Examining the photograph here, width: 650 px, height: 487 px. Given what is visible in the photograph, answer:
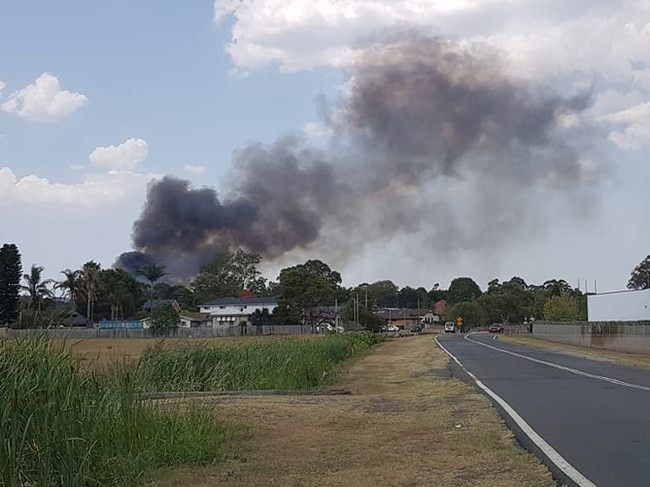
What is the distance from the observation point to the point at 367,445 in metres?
12.4

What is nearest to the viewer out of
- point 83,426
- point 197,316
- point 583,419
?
point 83,426

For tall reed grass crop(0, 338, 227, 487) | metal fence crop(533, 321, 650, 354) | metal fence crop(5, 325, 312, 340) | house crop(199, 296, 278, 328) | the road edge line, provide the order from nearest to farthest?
tall reed grass crop(0, 338, 227, 487) < the road edge line < metal fence crop(533, 321, 650, 354) < metal fence crop(5, 325, 312, 340) < house crop(199, 296, 278, 328)

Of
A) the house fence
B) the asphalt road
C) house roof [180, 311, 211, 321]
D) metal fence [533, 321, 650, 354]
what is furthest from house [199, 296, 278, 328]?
the asphalt road

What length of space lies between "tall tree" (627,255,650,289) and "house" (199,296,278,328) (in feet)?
185

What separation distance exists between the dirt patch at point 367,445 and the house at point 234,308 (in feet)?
348

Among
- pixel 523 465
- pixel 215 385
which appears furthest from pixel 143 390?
pixel 215 385

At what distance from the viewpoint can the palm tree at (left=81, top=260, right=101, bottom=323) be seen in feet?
348

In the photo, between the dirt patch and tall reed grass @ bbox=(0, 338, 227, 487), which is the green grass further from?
the dirt patch

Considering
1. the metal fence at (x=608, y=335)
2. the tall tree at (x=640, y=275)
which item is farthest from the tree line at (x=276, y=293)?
the metal fence at (x=608, y=335)

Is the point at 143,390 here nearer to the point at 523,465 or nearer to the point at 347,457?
the point at 347,457

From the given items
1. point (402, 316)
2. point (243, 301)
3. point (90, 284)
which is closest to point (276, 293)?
point (243, 301)

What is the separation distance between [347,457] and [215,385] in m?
11.8

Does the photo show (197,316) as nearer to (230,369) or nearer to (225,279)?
(225,279)

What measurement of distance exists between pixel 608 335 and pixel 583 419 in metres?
42.2
